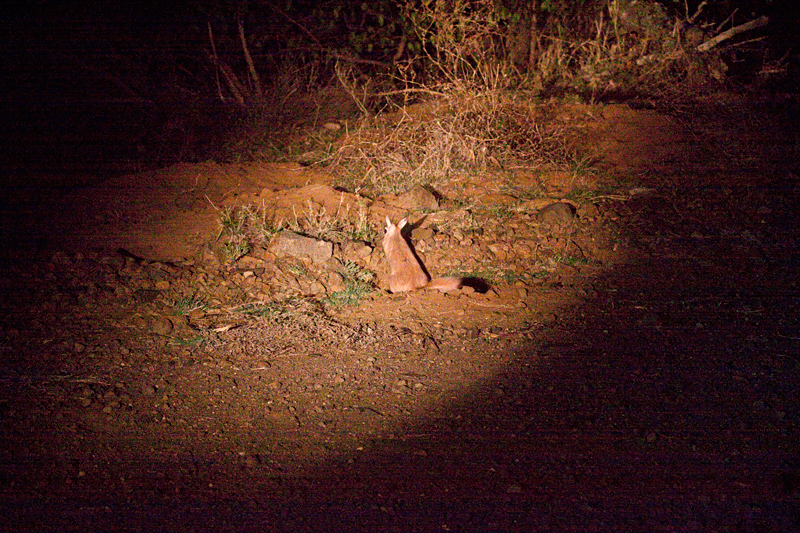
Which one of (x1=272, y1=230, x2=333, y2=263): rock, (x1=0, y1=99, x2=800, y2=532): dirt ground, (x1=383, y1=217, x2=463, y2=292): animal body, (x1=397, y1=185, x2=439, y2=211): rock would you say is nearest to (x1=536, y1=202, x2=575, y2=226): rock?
(x1=0, y1=99, x2=800, y2=532): dirt ground

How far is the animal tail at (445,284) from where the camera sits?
4.20 meters

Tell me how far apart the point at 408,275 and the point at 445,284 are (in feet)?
0.84

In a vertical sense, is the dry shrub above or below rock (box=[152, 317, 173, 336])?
above

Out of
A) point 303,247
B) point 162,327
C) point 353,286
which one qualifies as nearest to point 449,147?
point 303,247

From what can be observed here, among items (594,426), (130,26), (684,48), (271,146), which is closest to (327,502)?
(594,426)

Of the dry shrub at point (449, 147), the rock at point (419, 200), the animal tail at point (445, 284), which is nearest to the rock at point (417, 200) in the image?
the rock at point (419, 200)

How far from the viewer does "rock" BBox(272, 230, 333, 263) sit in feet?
15.0

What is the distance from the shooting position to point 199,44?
8.45 m

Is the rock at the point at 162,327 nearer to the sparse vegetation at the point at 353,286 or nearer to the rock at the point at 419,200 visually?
the sparse vegetation at the point at 353,286

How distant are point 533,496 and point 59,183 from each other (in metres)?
5.80

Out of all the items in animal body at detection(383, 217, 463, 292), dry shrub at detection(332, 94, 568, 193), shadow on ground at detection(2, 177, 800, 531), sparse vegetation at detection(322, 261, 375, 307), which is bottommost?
shadow on ground at detection(2, 177, 800, 531)

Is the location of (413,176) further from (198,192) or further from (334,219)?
(198,192)

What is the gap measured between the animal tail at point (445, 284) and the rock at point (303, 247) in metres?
0.83

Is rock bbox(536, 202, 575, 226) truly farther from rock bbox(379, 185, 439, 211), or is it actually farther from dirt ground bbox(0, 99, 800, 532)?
rock bbox(379, 185, 439, 211)
